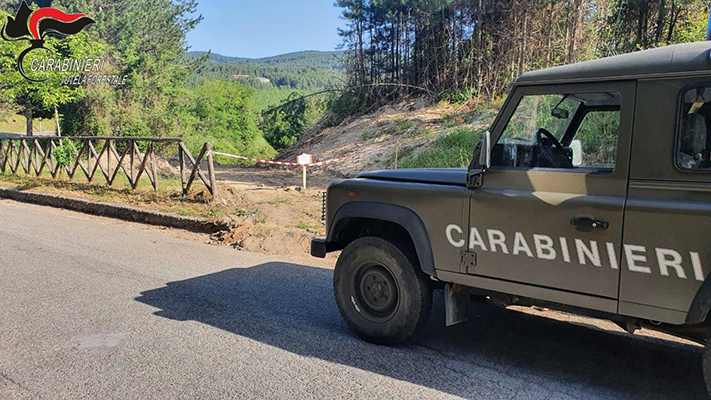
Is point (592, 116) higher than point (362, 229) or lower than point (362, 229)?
higher

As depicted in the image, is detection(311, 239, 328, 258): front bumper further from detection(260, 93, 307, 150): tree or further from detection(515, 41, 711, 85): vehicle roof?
detection(260, 93, 307, 150): tree

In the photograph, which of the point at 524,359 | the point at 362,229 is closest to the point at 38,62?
the point at 362,229

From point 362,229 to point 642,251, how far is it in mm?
2470

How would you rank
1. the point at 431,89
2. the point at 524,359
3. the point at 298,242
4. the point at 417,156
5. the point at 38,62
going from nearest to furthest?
the point at 524,359
the point at 298,242
the point at 417,156
the point at 38,62
the point at 431,89

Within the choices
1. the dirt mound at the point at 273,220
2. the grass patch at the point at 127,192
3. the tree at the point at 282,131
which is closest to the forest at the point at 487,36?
the dirt mound at the point at 273,220

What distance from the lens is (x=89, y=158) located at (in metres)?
15.0

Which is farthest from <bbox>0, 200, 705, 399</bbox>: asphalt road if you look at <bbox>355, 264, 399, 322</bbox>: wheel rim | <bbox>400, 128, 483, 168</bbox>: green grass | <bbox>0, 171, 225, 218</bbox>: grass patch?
<bbox>400, 128, 483, 168</bbox>: green grass

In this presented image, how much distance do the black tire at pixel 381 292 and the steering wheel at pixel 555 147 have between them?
1.36 m

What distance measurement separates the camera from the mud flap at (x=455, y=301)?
167 inches

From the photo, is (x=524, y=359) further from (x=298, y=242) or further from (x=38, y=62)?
(x=38, y=62)

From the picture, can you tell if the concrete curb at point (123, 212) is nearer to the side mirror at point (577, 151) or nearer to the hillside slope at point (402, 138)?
the side mirror at point (577, 151)

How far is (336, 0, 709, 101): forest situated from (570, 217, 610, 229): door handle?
12090 mm

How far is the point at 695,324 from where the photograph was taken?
10.8 ft

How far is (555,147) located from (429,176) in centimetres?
99
